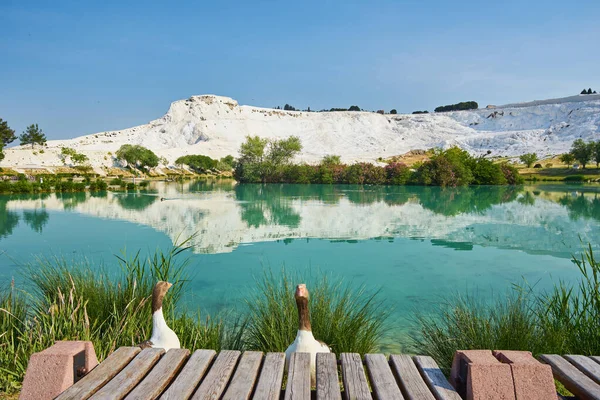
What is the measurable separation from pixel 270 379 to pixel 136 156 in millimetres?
62719

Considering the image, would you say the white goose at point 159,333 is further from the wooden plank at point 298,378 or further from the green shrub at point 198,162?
the green shrub at point 198,162

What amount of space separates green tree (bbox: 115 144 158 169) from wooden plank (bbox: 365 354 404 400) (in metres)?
62.4

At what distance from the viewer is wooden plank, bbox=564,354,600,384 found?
6.69 ft

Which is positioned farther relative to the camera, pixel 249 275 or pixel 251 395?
pixel 249 275

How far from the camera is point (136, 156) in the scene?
59500 mm

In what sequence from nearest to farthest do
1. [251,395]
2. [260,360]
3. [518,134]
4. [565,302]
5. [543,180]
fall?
[251,395], [260,360], [565,302], [543,180], [518,134]

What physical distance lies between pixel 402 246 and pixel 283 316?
7.40 meters

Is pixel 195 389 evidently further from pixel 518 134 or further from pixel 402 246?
pixel 518 134

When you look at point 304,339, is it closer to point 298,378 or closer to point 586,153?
point 298,378

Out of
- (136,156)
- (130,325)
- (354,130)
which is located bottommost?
(130,325)

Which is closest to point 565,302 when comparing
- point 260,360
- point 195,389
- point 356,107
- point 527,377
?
point 527,377

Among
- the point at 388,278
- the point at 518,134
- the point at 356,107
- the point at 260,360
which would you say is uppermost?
the point at 356,107

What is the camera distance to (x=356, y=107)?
12781cm

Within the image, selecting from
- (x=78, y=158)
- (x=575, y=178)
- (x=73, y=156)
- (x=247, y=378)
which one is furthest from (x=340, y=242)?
(x=73, y=156)
